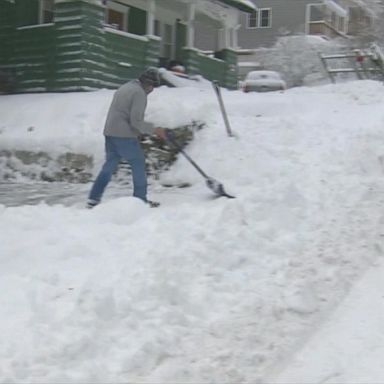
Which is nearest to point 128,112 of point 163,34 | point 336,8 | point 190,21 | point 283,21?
point 190,21

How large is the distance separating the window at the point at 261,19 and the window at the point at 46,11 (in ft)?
66.4

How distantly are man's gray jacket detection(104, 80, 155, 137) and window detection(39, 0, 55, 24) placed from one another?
8.72m

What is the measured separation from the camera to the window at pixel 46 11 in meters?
16.1

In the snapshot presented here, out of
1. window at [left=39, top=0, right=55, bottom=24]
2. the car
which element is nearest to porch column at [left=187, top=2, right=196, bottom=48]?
the car

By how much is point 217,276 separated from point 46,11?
39.7 ft

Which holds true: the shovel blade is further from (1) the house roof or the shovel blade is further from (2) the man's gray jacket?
(1) the house roof

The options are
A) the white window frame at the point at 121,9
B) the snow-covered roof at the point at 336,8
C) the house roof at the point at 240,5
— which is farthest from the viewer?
the snow-covered roof at the point at 336,8

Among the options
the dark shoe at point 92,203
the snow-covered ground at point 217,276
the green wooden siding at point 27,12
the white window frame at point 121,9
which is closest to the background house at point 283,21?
the white window frame at point 121,9

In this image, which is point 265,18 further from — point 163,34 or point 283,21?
point 163,34

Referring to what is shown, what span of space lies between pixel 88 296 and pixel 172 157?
18.2ft

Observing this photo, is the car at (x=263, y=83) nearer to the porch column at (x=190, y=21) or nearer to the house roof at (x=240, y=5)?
the house roof at (x=240, y=5)

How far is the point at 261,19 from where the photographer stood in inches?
1396

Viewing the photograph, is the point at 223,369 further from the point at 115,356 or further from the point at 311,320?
the point at 311,320

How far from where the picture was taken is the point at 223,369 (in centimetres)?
439
